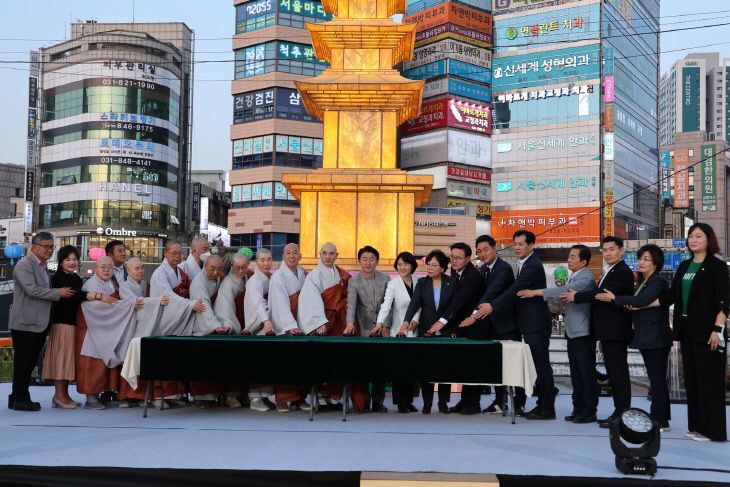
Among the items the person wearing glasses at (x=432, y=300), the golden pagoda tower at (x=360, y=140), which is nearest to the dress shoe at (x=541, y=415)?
the person wearing glasses at (x=432, y=300)

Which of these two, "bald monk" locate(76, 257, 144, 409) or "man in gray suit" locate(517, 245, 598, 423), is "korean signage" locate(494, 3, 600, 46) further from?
"bald monk" locate(76, 257, 144, 409)

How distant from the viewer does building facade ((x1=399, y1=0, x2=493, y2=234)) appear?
2018 inches

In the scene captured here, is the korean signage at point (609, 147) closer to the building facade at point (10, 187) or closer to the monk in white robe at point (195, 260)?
the monk in white robe at point (195, 260)

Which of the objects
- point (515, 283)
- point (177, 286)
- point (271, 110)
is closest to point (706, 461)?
point (515, 283)

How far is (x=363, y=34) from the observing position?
1281cm

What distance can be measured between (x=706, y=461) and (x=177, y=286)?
5057mm

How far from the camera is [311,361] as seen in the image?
6008 millimetres

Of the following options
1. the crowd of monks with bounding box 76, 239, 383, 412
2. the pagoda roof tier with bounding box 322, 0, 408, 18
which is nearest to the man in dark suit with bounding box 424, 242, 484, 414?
the crowd of monks with bounding box 76, 239, 383, 412

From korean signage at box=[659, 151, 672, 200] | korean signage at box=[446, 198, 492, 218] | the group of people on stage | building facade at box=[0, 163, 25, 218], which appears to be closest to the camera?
the group of people on stage

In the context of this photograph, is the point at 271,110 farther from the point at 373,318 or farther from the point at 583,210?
the point at 373,318

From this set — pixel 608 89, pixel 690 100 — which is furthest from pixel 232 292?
pixel 690 100

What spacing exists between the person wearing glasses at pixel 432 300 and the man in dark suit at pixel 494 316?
0.83ft

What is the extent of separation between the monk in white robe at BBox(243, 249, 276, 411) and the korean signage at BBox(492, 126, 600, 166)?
48.9m

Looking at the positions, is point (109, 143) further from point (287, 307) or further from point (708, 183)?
point (708, 183)
